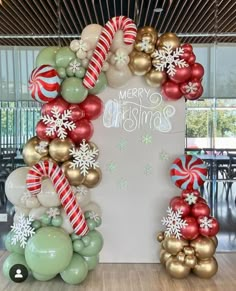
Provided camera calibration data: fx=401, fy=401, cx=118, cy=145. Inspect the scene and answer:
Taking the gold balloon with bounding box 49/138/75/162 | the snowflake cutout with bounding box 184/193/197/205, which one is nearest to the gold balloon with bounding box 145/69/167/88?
the gold balloon with bounding box 49/138/75/162

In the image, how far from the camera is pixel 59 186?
3.77 meters

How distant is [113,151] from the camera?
4512 mm

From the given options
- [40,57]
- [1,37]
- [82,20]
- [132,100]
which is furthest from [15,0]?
[132,100]

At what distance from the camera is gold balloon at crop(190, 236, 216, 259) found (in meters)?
4.01

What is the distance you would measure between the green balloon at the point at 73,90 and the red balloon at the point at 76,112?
0.06 metres

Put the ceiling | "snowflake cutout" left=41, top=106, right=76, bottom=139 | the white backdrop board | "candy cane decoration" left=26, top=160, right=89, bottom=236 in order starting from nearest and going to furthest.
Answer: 1. "candy cane decoration" left=26, top=160, right=89, bottom=236
2. "snowflake cutout" left=41, top=106, right=76, bottom=139
3. the white backdrop board
4. the ceiling

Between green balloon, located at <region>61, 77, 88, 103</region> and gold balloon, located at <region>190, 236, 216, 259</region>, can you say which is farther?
gold balloon, located at <region>190, 236, 216, 259</region>

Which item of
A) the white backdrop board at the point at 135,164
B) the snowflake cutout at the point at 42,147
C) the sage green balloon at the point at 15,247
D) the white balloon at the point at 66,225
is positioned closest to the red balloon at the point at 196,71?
the white backdrop board at the point at 135,164

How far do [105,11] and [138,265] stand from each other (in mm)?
3751

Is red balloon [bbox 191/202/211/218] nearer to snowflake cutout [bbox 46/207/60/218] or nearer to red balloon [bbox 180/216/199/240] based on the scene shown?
red balloon [bbox 180/216/199/240]

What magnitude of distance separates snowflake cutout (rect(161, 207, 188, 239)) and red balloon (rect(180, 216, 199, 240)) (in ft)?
0.11

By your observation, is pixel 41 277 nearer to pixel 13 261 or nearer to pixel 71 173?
pixel 13 261

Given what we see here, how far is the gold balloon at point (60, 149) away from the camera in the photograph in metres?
3.85

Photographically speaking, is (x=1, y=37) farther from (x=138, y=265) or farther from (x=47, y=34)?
(x=138, y=265)
